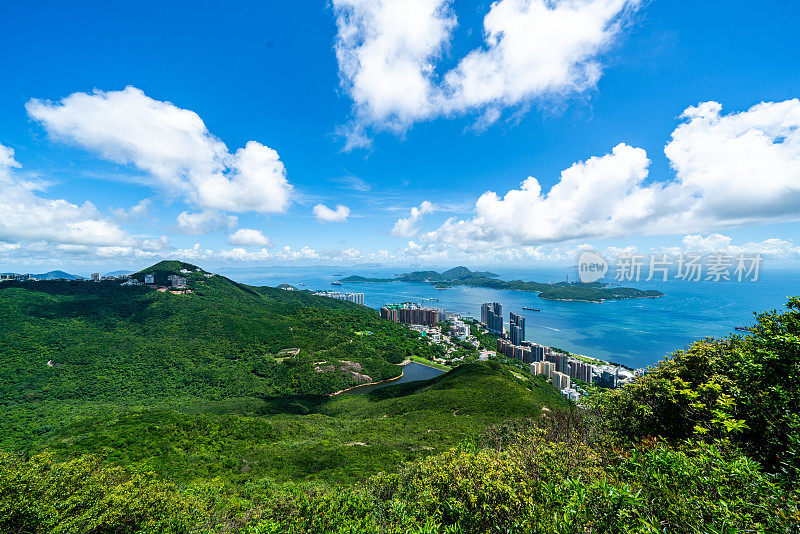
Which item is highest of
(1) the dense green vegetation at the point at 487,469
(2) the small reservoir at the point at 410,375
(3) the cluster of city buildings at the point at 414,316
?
(1) the dense green vegetation at the point at 487,469

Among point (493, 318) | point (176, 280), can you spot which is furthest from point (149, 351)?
point (493, 318)

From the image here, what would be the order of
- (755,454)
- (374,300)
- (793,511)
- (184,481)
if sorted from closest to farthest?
(793,511) < (755,454) < (184,481) < (374,300)

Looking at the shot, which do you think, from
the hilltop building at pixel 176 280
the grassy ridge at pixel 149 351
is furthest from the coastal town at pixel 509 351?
the hilltop building at pixel 176 280

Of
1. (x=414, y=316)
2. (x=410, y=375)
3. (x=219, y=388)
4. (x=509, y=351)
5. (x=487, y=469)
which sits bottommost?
(x=410, y=375)

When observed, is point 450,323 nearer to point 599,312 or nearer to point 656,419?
point 599,312

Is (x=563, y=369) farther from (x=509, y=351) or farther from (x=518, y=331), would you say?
(x=518, y=331)

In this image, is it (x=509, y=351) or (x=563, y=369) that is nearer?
(x=563, y=369)

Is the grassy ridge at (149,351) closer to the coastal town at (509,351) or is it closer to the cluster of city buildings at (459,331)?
the coastal town at (509,351)

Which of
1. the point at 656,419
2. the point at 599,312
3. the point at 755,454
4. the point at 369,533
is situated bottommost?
the point at 599,312

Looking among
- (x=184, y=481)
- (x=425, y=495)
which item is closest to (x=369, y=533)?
(x=425, y=495)
